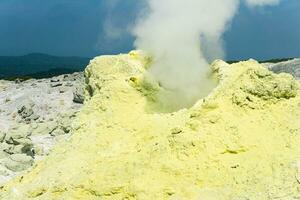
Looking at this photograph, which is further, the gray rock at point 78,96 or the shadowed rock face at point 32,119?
the gray rock at point 78,96

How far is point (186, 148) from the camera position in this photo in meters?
7.58

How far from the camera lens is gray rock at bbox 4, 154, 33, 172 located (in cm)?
2608

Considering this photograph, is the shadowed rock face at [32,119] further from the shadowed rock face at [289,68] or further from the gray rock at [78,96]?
the shadowed rock face at [289,68]

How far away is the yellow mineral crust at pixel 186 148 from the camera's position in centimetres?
719

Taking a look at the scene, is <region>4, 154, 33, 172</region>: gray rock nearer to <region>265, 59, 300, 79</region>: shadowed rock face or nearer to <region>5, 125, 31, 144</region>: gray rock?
<region>5, 125, 31, 144</region>: gray rock

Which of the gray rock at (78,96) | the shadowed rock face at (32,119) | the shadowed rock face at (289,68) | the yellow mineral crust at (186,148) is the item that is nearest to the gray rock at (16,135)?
the shadowed rock face at (32,119)

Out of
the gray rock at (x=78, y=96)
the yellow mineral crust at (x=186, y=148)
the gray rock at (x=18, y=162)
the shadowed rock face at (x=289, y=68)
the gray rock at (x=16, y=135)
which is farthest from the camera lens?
the gray rock at (x=78, y=96)

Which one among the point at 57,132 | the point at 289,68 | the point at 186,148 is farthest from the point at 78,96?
the point at 186,148

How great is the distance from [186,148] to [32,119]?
124 feet

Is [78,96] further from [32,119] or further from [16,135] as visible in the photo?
[16,135]

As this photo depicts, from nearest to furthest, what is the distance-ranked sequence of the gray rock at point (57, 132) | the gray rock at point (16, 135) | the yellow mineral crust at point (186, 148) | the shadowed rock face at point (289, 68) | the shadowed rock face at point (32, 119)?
1. the yellow mineral crust at point (186, 148)
2. the shadowed rock face at point (32, 119)
3. the gray rock at point (16, 135)
4. the gray rock at point (57, 132)
5. the shadowed rock face at point (289, 68)

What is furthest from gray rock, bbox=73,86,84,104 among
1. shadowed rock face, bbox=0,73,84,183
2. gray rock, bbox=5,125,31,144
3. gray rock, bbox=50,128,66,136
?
gray rock, bbox=50,128,66,136

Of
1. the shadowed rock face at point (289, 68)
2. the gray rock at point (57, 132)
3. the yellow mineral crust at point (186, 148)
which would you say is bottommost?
the yellow mineral crust at point (186, 148)

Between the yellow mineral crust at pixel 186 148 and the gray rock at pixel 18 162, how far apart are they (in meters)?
17.6
